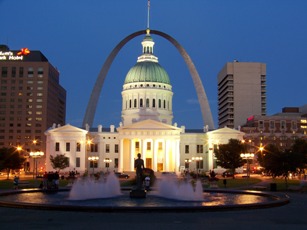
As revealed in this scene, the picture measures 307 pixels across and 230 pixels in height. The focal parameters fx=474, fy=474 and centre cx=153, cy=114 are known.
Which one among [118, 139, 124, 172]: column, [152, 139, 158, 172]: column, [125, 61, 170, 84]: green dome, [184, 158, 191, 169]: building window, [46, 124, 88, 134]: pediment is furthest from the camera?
[125, 61, 170, 84]: green dome

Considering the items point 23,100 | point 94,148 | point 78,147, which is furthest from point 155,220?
point 23,100

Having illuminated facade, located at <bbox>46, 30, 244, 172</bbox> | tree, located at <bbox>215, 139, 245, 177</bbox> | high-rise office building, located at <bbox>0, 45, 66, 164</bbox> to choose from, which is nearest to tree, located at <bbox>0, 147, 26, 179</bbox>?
illuminated facade, located at <bbox>46, 30, 244, 172</bbox>

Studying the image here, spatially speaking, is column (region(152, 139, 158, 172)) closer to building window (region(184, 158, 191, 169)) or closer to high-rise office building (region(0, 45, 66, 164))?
building window (region(184, 158, 191, 169))

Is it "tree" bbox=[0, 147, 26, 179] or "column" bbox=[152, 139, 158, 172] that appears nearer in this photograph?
"tree" bbox=[0, 147, 26, 179]

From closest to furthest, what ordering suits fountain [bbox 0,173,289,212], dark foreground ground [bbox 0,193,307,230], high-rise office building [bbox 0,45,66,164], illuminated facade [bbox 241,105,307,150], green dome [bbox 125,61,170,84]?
dark foreground ground [bbox 0,193,307,230] → fountain [bbox 0,173,289,212] → green dome [bbox 125,61,170,84] → illuminated facade [bbox 241,105,307,150] → high-rise office building [bbox 0,45,66,164]

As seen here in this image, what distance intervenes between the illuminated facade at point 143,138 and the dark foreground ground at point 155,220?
99330 mm

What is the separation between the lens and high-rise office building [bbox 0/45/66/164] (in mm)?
188250

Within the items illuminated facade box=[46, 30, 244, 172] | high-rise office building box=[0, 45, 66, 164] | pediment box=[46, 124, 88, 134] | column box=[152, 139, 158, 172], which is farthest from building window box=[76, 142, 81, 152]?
high-rise office building box=[0, 45, 66, 164]

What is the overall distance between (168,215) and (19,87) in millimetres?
173467

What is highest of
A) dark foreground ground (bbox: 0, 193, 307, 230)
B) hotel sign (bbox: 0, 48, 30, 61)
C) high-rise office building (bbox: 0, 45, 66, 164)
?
hotel sign (bbox: 0, 48, 30, 61)

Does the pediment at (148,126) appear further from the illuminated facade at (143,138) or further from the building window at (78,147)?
A: the building window at (78,147)

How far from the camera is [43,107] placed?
19150 centimetres

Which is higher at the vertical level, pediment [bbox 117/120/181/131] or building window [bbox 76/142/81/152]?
pediment [bbox 117/120/181/131]

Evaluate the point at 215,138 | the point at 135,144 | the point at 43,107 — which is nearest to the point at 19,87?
the point at 43,107
